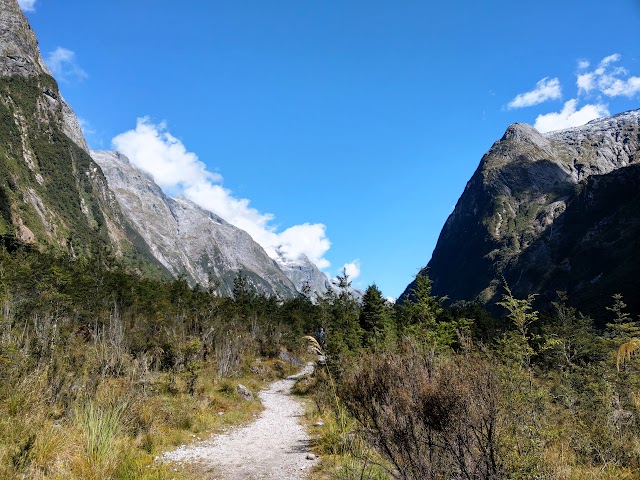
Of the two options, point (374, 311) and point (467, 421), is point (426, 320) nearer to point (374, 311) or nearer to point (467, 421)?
point (467, 421)

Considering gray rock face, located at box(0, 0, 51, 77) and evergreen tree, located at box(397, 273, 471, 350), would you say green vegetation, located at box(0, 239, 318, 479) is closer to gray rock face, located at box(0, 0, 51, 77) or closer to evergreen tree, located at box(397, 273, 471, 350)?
evergreen tree, located at box(397, 273, 471, 350)

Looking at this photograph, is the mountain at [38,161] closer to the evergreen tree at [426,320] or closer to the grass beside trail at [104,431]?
the grass beside trail at [104,431]

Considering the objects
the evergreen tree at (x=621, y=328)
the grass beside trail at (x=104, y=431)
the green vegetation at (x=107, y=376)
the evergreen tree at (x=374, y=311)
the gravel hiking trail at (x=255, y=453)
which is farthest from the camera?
the evergreen tree at (x=374, y=311)

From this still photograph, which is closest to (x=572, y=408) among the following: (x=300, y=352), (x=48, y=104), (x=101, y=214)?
(x=300, y=352)

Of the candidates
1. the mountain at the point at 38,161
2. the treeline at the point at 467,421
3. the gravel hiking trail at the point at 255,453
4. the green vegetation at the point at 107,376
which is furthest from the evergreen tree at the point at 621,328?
the mountain at the point at 38,161

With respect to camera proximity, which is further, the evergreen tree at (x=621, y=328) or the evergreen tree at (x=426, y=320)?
the evergreen tree at (x=426, y=320)

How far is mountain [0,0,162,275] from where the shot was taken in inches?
4532

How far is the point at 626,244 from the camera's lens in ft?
367

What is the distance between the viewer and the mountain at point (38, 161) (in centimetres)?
11511

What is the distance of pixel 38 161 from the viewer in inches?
5901

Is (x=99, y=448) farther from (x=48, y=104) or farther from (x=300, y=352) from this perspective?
(x=48, y=104)

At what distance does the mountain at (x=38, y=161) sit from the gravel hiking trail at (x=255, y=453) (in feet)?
369

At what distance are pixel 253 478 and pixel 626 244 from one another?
5426 inches

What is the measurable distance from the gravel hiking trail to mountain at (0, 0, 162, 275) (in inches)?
4425
